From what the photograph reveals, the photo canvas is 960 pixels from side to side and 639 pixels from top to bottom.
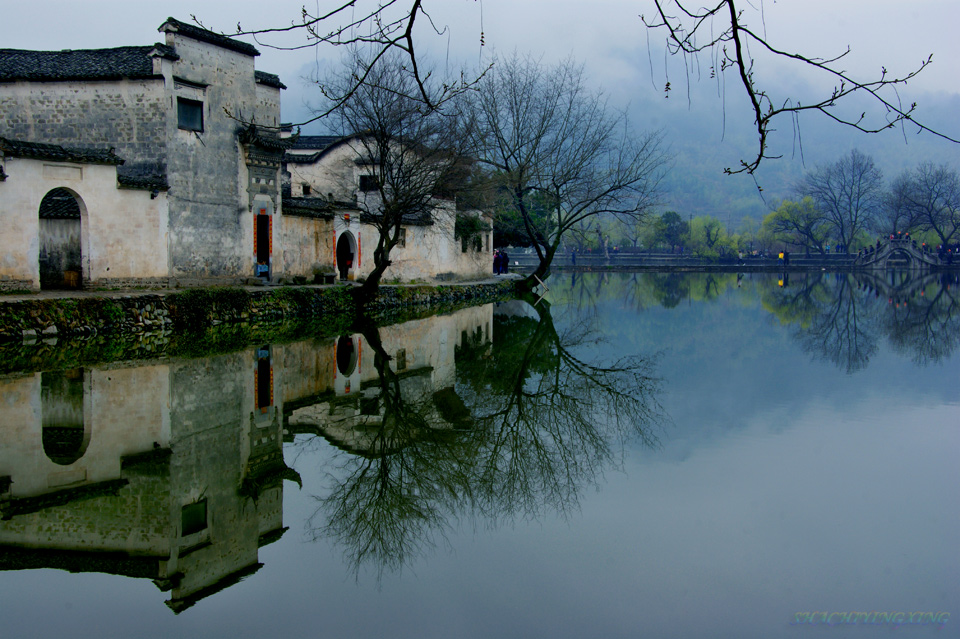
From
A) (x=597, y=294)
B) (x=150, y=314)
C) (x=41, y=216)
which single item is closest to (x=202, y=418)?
(x=150, y=314)

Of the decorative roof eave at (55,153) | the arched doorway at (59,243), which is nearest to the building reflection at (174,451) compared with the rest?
the decorative roof eave at (55,153)

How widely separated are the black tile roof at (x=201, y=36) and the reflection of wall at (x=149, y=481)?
12.0 m

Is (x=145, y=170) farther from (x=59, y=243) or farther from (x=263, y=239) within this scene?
(x=263, y=239)

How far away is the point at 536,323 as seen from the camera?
2020cm

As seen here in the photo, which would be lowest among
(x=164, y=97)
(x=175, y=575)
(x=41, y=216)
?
(x=175, y=575)

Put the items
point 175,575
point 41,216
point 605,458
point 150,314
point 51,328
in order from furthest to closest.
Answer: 1. point 41,216
2. point 150,314
3. point 51,328
4. point 605,458
5. point 175,575

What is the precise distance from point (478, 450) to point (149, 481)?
9.81 feet

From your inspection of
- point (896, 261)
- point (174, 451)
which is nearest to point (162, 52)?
point (174, 451)

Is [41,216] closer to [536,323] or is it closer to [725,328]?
[536,323]

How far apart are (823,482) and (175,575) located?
498 cm

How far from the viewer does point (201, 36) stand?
19.8 m

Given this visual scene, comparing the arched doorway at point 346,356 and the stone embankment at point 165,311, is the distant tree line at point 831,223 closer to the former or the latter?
the stone embankment at point 165,311

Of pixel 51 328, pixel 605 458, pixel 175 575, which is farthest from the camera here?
pixel 51 328

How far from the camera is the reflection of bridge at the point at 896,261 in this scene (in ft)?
211
